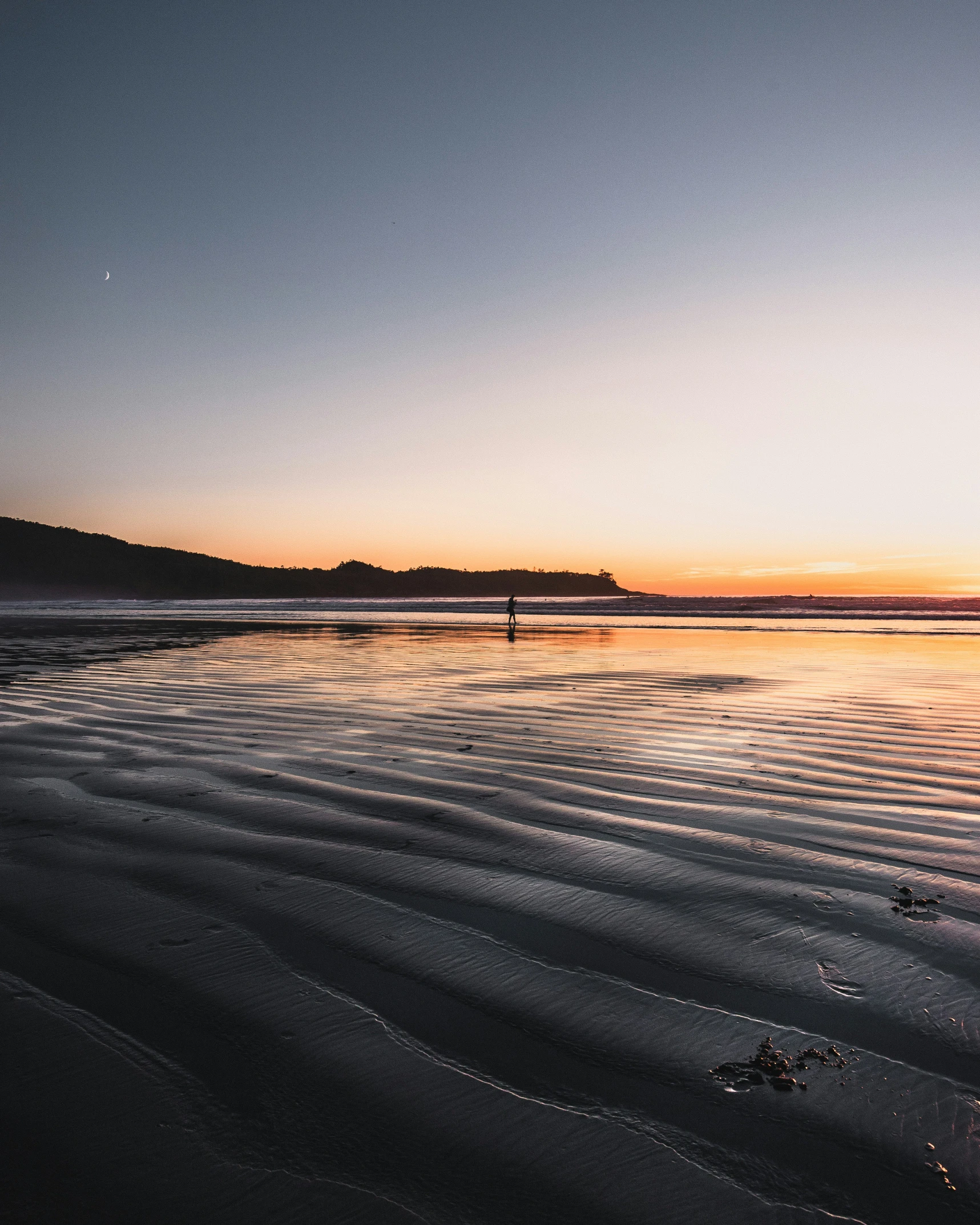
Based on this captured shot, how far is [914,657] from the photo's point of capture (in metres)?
13.2

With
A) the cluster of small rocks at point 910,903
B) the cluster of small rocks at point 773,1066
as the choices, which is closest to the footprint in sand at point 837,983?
the cluster of small rocks at point 773,1066

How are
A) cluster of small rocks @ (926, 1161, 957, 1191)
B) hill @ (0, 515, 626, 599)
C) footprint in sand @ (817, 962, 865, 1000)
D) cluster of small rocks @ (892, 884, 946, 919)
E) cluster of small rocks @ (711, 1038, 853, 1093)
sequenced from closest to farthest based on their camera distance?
cluster of small rocks @ (926, 1161, 957, 1191), cluster of small rocks @ (711, 1038, 853, 1093), footprint in sand @ (817, 962, 865, 1000), cluster of small rocks @ (892, 884, 946, 919), hill @ (0, 515, 626, 599)

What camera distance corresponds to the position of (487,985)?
7.22 ft

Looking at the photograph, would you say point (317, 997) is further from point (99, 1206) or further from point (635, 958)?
point (635, 958)

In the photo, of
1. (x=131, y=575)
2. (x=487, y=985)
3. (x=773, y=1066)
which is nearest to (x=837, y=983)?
(x=773, y=1066)

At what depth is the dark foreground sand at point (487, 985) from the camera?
4.85ft

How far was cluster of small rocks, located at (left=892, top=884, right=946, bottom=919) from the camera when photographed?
272 centimetres

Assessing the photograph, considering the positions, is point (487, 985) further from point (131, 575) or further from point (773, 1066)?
point (131, 575)

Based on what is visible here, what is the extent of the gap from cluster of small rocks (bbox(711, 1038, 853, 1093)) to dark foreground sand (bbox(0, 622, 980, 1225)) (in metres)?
0.01

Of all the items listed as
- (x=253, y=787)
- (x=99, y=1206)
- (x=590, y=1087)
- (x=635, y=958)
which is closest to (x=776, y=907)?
(x=635, y=958)

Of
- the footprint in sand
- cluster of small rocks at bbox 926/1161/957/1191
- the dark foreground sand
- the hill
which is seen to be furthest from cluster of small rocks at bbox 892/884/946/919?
the hill

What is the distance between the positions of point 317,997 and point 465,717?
4.99 metres

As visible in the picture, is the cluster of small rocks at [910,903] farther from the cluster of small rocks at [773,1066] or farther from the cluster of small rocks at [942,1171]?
the cluster of small rocks at [942,1171]

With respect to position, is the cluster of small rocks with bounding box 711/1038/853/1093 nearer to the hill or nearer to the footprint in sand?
the footprint in sand
